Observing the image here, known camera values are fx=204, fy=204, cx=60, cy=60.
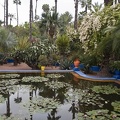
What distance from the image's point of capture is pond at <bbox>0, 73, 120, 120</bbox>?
5.65m

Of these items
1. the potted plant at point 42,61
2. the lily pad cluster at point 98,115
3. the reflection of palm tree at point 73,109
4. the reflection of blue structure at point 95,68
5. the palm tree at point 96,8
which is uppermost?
the palm tree at point 96,8

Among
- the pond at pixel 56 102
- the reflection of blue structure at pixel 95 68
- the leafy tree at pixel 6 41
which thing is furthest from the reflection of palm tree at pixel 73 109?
the leafy tree at pixel 6 41

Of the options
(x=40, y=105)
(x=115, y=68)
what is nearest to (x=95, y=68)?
(x=115, y=68)

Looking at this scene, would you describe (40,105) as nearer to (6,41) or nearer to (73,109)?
(73,109)

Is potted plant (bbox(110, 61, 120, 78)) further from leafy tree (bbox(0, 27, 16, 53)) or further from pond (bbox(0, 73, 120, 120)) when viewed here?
leafy tree (bbox(0, 27, 16, 53))

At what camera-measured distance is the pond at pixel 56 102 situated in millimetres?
5652

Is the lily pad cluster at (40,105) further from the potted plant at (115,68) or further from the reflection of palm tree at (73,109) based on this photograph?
the potted plant at (115,68)

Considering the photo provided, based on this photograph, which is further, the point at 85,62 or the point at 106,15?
the point at 85,62

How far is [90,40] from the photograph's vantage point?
10.8 meters

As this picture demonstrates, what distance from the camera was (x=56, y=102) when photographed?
688 cm

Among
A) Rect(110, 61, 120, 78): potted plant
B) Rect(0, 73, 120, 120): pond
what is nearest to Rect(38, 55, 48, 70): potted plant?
Rect(0, 73, 120, 120): pond

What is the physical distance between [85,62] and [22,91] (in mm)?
5385

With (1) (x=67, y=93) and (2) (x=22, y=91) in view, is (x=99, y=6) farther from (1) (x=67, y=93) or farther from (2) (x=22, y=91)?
(2) (x=22, y=91)

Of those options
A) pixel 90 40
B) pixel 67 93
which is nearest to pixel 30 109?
pixel 67 93
